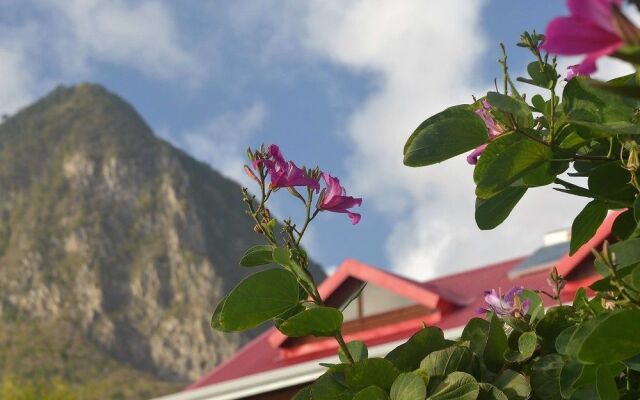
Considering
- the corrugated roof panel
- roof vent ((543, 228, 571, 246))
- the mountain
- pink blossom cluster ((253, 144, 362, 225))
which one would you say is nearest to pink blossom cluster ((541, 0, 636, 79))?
pink blossom cluster ((253, 144, 362, 225))

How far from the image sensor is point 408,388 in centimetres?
105

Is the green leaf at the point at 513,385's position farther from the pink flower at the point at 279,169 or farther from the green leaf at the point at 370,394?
the pink flower at the point at 279,169

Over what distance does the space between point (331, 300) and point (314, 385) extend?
9062 mm

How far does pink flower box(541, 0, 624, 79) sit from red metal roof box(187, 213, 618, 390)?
7.35 metres

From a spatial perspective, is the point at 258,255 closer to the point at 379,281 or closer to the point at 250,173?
the point at 250,173

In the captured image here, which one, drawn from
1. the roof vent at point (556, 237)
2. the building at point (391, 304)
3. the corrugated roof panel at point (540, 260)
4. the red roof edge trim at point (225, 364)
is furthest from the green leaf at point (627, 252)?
the roof vent at point (556, 237)

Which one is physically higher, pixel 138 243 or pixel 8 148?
pixel 8 148

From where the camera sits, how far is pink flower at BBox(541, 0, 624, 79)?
60 cm

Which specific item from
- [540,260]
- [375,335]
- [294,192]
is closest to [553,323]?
[294,192]

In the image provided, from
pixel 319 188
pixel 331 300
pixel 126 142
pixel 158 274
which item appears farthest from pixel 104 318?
pixel 319 188

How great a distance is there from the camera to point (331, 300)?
1016 cm

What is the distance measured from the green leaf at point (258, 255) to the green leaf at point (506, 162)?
0.90 ft

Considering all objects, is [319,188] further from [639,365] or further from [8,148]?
[8,148]

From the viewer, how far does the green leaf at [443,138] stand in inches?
42.0
